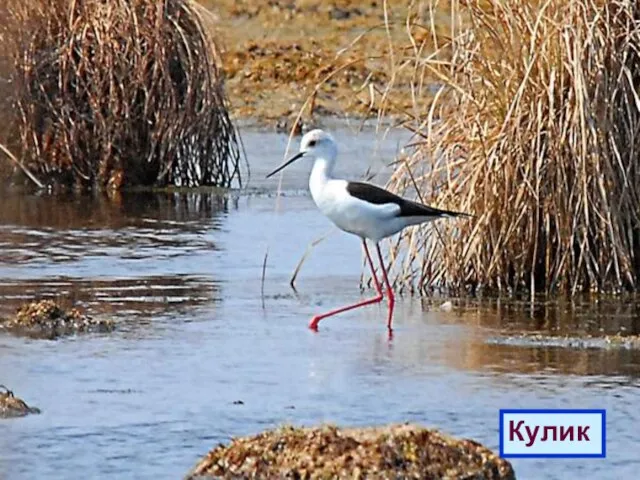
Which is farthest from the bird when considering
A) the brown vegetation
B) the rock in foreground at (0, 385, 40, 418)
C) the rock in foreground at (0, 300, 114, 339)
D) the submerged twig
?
the brown vegetation

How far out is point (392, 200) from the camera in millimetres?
11555

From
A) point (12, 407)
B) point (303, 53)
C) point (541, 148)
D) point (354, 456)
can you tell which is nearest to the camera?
point (354, 456)

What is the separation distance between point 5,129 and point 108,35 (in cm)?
167

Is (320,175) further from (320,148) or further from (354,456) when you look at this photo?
(354,456)

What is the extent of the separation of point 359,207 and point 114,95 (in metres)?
7.59

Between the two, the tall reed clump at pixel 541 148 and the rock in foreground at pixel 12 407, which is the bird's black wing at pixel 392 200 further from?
the rock in foreground at pixel 12 407

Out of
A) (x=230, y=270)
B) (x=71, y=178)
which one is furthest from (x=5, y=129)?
(x=230, y=270)

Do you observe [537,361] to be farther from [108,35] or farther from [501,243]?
[108,35]

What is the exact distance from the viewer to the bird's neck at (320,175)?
11.7m

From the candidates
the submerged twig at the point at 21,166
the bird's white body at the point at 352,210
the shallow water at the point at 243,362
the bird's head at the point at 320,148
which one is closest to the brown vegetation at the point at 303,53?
the submerged twig at the point at 21,166

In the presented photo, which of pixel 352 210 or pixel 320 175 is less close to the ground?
pixel 320 175

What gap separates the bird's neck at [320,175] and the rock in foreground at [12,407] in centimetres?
336

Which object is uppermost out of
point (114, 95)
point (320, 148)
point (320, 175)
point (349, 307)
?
point (114, 95)

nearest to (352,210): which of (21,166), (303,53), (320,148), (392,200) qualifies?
(392,200)
